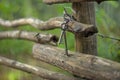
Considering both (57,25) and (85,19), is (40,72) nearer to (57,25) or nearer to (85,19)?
(57,25)

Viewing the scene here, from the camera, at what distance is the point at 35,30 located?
450 cm

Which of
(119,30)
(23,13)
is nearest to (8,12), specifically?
(23,13)

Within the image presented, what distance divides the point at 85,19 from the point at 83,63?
29cm

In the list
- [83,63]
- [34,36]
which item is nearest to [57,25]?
[83,63]

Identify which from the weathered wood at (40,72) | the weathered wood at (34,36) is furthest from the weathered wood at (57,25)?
the weathered wood at (40,72)

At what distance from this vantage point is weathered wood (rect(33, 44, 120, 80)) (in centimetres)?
157

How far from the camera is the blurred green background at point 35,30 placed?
9.12 feet

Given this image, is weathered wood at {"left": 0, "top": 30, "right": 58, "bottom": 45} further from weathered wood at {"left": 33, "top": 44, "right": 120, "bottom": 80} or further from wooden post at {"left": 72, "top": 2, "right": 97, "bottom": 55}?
wooden post at {"left": 72, "top": 2, "right": 97, "bottom": 55}

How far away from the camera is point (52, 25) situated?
2117 mm

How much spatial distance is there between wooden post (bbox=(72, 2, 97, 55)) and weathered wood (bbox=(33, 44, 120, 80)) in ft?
0.32

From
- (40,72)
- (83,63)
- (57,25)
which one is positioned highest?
(57,25)

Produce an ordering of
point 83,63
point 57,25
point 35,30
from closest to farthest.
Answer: point 83,63 → point 57,25 → point 35,30

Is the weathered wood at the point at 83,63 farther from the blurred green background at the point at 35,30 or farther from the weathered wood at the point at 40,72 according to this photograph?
the blurred green background at the point at 35,30

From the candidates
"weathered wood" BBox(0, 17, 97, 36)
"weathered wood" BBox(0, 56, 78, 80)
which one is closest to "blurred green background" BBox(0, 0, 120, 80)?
"weathered wood" BBox(0, 17, 97, 36)
